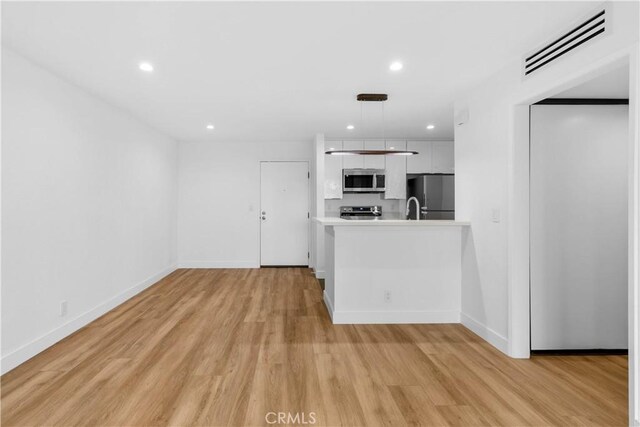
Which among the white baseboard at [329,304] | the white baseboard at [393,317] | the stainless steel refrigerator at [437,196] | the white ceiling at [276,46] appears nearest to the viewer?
the white ceiling at [276,46]

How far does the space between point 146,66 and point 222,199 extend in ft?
12.3

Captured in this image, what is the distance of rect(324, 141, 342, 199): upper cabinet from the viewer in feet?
20.3

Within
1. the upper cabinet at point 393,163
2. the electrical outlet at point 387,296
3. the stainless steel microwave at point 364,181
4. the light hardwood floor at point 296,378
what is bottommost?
the light hardwood floor at point 296,378

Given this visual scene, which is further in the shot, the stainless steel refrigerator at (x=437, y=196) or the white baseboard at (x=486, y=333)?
the stainless steel refrigerator at (x=437, y=196)

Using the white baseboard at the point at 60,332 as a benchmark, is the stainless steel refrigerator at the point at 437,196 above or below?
above

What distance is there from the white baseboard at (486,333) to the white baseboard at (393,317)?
0.48 ft

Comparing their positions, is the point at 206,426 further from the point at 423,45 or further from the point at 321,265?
the point at 321,265

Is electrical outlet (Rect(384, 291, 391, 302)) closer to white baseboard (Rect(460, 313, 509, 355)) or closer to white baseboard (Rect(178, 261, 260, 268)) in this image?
white baseboard (Rect(460, 313, 509, 355))

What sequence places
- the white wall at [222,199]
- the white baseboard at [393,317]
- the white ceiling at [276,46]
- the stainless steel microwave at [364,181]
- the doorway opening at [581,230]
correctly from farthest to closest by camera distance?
the white wall at [222,199] → the stainless steel microwave at [364,181] → the white baseboard at [393,317] → the doorway opening at [581,230] → the white ceiling at [276,46]

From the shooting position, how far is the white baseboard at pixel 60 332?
2.54 m

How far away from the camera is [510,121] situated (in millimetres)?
2834
